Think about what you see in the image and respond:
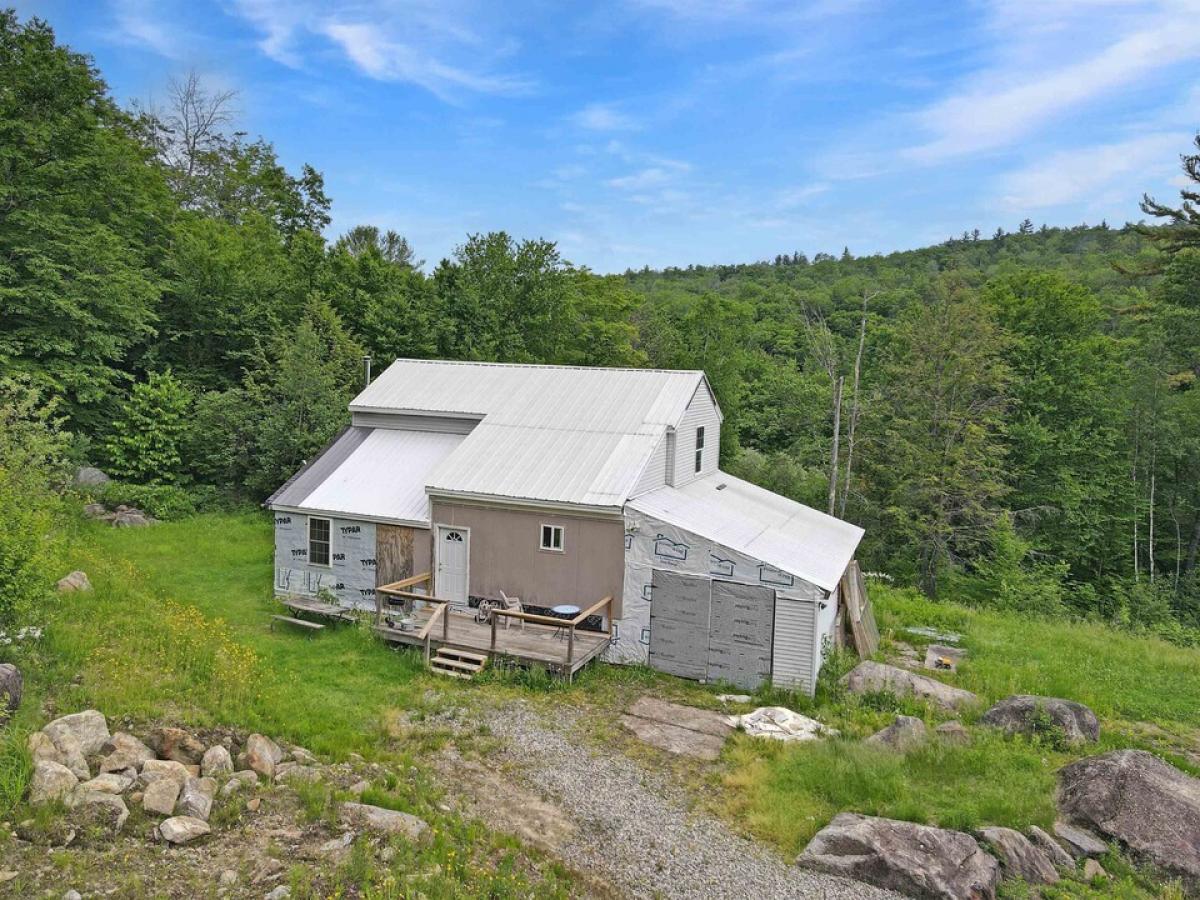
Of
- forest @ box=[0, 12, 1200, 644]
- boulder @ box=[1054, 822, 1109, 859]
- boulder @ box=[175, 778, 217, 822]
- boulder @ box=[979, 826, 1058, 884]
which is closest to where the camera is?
boulder @ box=[175, 778, 217, 822]

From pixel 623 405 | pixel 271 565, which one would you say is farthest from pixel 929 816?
pixel 271 565

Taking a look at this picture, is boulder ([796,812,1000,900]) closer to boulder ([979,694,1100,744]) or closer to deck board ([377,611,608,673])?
boulder ([979,694,1100,744])

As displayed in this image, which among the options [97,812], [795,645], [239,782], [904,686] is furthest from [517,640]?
[97,812]

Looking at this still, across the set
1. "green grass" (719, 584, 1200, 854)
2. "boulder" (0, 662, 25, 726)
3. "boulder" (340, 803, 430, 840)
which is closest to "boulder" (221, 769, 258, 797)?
"boulder" (340, 803, 430, 840)

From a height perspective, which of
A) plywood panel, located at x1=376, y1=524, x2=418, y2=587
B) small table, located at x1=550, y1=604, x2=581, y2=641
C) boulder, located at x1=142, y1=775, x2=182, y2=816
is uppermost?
plywood panel, located at x1=376, y1=524, x2=418, y2=587

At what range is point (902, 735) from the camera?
970 centimetres

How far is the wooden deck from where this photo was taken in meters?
12.2

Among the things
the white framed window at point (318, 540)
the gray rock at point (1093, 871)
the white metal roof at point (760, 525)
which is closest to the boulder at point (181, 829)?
the white metal roof at point (760, 525)

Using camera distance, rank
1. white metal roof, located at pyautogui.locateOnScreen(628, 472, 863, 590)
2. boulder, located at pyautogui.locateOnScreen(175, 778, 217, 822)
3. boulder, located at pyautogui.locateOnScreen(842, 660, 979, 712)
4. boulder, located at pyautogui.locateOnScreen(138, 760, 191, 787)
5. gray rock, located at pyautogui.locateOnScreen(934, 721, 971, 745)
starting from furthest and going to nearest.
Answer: white metal roof, located at pyautogui.locateOnScreen(628, 472, 863, 590), boulder, located at pyautogui.locateOnScreen(842, 660, 979, 712), gray rock, located at pyautogui.locateOnScreen(934, 721, 971, 745), boulder, located at pyautogui.locateOnScreen(138, 760, 191, 787), boulder, located at pyautogui.locateOnScreen(175, 778, 217, 822)

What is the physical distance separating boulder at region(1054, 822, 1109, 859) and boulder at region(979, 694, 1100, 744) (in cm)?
269

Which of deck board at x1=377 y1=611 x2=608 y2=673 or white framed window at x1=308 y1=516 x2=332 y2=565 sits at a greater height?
white framed window at x1=308 y1=516 x2=332 y2=565

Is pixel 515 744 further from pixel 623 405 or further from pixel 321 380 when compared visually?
pixel 321 380

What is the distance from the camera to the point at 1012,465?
28.0m

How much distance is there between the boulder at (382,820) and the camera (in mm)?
7062
